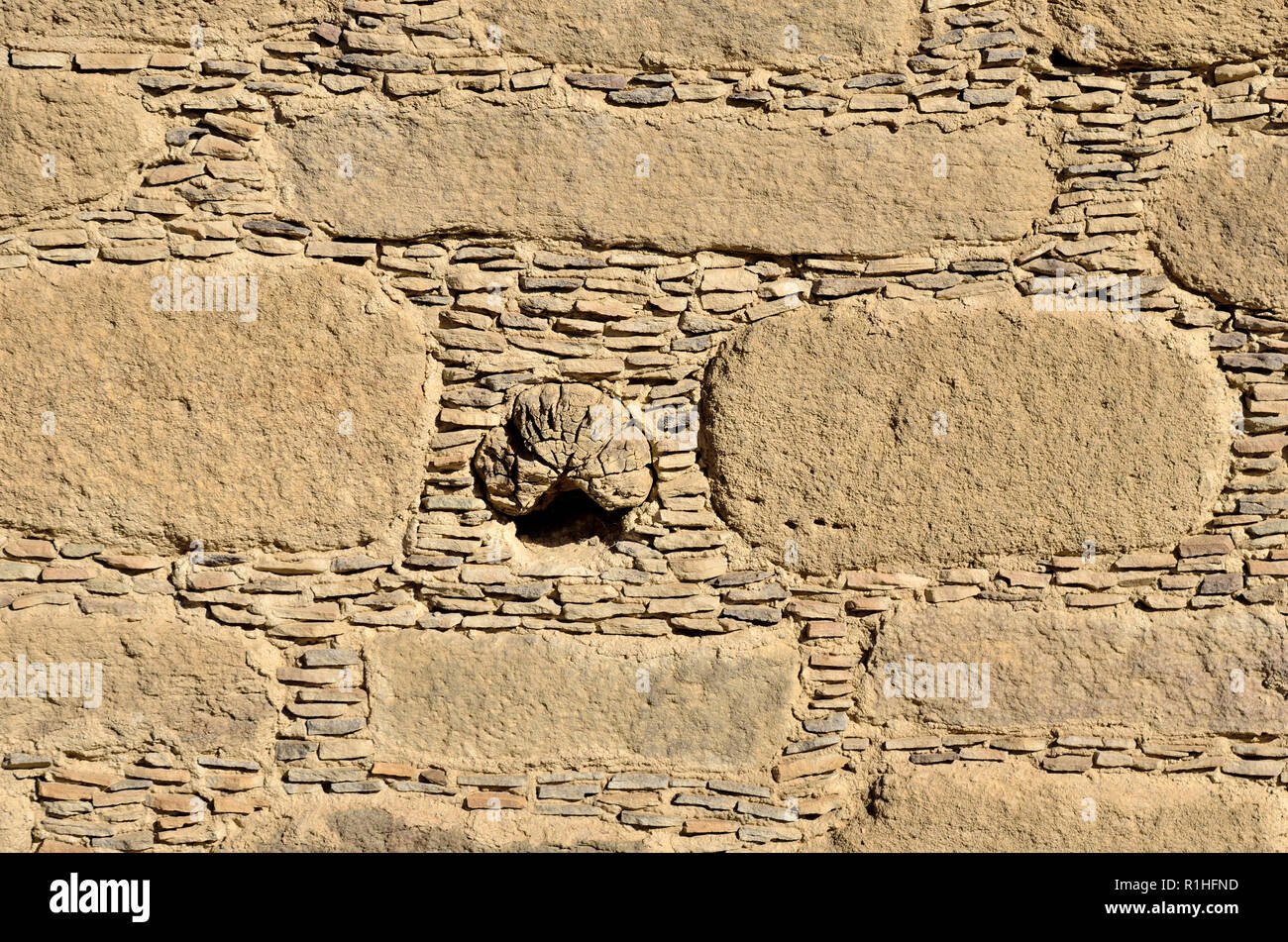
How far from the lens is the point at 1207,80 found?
2.36 metres

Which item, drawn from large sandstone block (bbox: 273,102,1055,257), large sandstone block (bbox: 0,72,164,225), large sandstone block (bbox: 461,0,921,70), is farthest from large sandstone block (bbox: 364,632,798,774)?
large sandstone block (bbox: 461,0,921,70)

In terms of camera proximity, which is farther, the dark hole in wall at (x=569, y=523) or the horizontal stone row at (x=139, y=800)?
the dark hole in wall at (x=569, y=523)

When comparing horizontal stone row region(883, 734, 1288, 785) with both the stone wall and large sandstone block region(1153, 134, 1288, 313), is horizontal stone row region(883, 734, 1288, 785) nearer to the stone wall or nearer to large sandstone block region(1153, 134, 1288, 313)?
the stone wall

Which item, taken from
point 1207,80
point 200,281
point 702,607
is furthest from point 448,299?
point 1207,80

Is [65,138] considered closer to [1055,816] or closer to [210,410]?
[210,410]

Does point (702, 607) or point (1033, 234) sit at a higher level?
point (1033, 234)

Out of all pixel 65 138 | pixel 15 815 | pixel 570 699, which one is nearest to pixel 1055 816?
pixel 570 699

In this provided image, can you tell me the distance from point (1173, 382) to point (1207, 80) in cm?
68

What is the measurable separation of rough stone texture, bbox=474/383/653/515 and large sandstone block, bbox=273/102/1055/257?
36cm

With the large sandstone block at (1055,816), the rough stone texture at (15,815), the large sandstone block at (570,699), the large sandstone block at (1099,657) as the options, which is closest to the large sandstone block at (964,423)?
the large sandstone block at (1099,657)

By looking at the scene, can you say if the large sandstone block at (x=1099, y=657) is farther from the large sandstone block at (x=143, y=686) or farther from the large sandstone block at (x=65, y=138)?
the large sandstone block at (x=65, y=138)

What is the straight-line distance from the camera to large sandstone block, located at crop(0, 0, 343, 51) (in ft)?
7.39

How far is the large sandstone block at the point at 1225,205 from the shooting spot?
2342mm

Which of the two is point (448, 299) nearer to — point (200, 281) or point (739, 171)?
point (200, 281)
